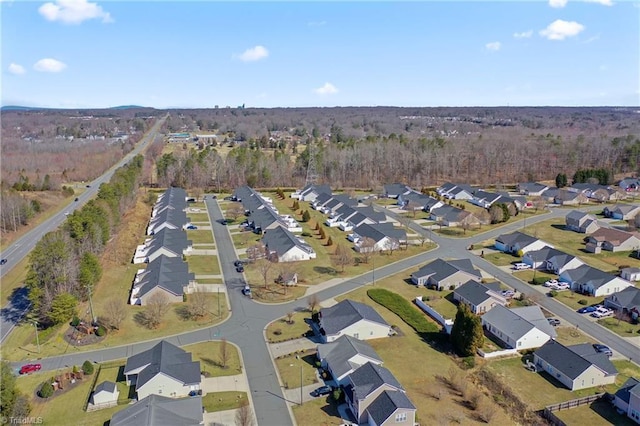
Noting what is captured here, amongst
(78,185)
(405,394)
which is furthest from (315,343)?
(78,185)

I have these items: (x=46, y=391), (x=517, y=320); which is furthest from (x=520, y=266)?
Answer: (x=46, y=391)

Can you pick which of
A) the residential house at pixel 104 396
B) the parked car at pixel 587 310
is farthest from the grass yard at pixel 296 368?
the parked car at pixel 587 310

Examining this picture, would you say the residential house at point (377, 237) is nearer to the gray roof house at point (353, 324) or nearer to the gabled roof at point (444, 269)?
the gabled roof at point (444, 269)

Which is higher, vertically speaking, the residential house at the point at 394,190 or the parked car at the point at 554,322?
the residential house at the point at 394,190

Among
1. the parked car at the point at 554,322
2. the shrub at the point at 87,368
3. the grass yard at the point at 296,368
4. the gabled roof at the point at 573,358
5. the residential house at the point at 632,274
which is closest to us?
the gabled roof at the point at 573,358

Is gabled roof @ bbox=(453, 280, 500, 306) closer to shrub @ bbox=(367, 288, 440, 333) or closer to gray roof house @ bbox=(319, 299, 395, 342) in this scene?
shrub @ bbox=(367, 288, 440, 333)

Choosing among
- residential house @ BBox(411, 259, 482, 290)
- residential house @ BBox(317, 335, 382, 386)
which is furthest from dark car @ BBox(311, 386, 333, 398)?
residential house @ BBox(411, 259, 482, 290)
